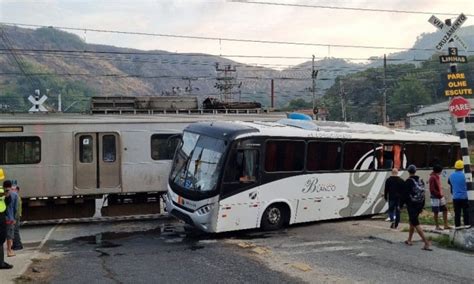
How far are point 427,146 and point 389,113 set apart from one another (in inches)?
2946

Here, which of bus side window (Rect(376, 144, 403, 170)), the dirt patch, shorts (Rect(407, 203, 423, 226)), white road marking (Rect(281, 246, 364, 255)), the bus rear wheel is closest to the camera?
the dirt patch

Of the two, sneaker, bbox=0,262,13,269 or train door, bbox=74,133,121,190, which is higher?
train door, bbox=74,133,121,190

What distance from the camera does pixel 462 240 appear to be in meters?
11.4

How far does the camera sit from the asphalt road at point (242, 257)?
899 centimetres

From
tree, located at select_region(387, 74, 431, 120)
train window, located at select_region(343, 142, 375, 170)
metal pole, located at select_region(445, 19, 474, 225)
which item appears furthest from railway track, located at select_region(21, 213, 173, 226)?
tree, located at select_region(387, 74, 431, 120)

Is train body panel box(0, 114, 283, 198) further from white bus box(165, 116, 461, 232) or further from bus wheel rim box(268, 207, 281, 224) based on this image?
bus wheel rim box(268, 207, 281, 224)

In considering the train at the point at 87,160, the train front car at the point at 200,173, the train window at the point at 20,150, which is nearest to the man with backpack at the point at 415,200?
the train front car at the point at 200,173

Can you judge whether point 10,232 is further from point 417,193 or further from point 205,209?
point 417,193

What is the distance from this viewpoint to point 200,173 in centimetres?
1322

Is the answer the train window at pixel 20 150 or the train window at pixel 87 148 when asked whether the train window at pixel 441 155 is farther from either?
the train window at pixel 20 150

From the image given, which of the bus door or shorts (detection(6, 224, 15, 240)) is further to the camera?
the bus door

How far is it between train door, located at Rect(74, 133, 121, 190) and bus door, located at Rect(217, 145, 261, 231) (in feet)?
16.6

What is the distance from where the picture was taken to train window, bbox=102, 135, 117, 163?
16531 millimetres

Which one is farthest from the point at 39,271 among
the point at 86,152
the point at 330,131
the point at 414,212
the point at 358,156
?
the point at 358,156
